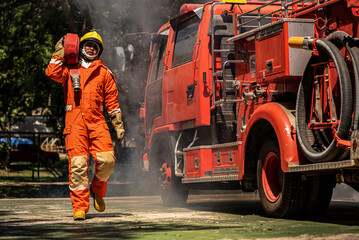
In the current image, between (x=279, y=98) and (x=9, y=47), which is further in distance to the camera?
(x=9, y=47)

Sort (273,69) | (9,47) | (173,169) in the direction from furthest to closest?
1. (9,47)
2. (173,169)
3. (273,69)

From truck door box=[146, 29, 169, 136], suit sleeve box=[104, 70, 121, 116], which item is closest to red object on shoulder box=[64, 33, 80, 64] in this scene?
suit sleeve box=[104, 70, 121, 116]

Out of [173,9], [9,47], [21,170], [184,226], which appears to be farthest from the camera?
[21,170]

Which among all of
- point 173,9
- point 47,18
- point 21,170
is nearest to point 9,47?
point 47,18

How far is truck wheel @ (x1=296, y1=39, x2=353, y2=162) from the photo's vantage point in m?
6.10


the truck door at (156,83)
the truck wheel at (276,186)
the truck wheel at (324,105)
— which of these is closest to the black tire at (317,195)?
the truck wheel at (276,186)

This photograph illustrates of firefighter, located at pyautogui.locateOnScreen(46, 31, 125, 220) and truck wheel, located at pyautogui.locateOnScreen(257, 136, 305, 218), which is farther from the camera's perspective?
firefighter, located at pyautogui.locateOnScreen(46, 31, 125, 220)

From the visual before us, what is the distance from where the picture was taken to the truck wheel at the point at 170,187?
1026 centimetres

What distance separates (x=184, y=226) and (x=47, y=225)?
1.35m

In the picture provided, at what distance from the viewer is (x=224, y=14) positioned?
29.7 ft

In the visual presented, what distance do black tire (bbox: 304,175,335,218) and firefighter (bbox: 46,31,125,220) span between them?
2.16 metres

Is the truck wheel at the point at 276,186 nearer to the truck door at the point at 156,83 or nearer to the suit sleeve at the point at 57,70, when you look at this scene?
the suit sleeve at the point at 57,70

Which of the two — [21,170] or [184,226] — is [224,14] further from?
[21,170]

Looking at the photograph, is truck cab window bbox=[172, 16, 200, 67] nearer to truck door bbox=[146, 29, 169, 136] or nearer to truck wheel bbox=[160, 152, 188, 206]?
truck door bbox=[146, 29, 169, 136]
